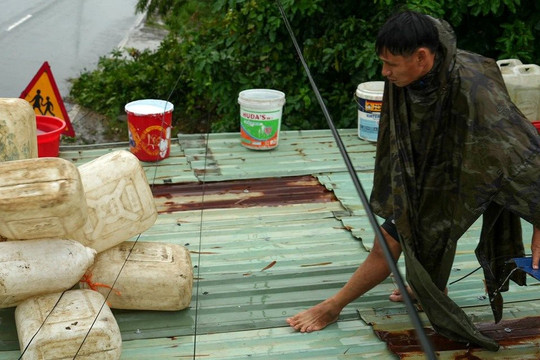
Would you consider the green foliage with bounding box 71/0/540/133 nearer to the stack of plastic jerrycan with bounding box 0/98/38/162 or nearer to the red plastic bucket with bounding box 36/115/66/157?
the red plastic bucket with bounding box 36/115/66/157

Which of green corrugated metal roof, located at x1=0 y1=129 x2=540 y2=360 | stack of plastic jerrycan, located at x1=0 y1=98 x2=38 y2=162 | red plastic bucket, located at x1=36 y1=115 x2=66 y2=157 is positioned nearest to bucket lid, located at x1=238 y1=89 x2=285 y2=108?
green corrugated metal roof, located at x1=0 y1=129 x2=540 y2=360

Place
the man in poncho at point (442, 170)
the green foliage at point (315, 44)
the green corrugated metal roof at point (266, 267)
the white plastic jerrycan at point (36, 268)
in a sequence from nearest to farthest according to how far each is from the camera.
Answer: the man in poncho at point (442, 170) → the white plastic jerrycan at point (36, 268) → the green corrugated metal roof at point (266, 267) → the green foliage at point (315, 44)

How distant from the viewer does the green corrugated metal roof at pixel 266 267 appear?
3.35m

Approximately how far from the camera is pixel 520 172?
9.65 feet

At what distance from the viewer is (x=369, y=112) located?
570 centimetres

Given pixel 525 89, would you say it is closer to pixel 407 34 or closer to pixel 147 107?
pixel 147 107

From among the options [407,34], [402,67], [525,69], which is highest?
[407,34]

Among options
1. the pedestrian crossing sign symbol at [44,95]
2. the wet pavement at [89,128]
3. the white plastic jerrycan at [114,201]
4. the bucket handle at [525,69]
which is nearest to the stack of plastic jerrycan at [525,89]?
the bucket handle at [525,69]

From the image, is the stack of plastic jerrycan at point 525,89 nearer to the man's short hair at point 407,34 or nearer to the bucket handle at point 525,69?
the bucket handle at point 525,69

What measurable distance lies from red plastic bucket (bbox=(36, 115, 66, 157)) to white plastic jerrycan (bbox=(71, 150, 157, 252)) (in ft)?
5.32

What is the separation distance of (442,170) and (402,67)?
0.51 meters

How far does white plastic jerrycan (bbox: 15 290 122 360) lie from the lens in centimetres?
297

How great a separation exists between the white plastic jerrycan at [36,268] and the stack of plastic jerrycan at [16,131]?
25.8 inches

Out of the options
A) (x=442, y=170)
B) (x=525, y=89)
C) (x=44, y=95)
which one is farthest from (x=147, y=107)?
(x=442, y=170)
